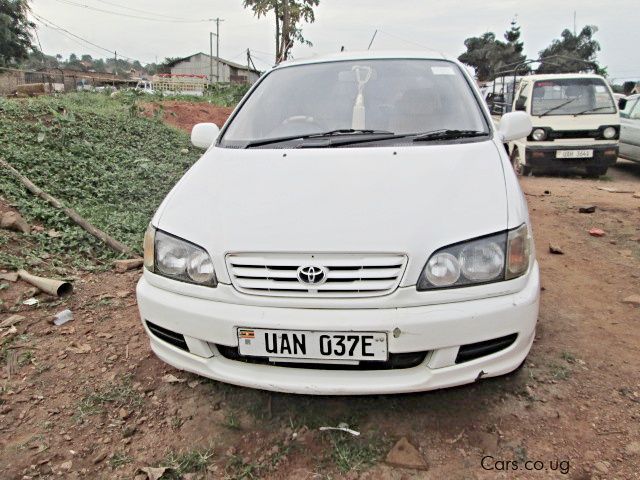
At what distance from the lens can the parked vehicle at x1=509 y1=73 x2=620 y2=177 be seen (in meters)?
8.46

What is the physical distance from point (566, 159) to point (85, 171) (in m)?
7.20

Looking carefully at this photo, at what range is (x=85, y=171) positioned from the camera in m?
5.81

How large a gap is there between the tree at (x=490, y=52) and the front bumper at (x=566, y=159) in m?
40.0

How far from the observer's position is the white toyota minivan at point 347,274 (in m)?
1.86

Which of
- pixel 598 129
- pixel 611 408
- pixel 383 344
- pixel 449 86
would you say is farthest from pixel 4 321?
pixel 598 129

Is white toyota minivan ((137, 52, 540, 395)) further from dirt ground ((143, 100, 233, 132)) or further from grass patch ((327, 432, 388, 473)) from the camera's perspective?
dirt ground ((143, 100, 233, 132))

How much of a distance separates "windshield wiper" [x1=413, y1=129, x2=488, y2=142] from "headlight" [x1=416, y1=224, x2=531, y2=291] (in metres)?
0.80

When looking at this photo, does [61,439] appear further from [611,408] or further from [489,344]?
[611,408]

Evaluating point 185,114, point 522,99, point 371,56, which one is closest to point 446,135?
point 371,56

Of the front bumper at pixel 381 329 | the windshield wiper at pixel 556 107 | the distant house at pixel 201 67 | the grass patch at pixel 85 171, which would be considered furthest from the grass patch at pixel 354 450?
the distant house at pixel 201 67

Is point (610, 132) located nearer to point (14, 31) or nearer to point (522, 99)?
point (522, 99)

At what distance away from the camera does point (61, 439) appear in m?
2.21

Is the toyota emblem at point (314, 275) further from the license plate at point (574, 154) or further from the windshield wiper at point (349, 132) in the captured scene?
the license plate at point (574, 154)

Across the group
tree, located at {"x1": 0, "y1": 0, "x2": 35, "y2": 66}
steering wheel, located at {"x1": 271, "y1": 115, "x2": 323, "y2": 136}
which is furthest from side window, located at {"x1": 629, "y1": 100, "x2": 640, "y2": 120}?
tree, located at {"x1": 0, "y1": 0, "x2": 35, "y2": 66}
